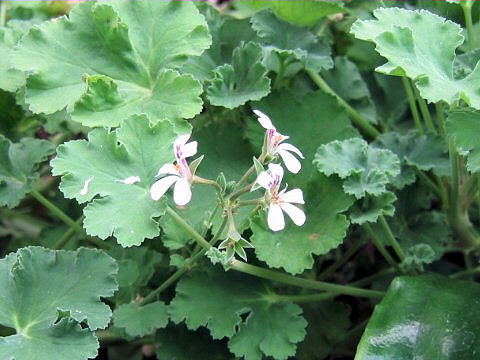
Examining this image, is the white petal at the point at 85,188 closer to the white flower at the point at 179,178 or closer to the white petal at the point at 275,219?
the white flower at the point at 179,178

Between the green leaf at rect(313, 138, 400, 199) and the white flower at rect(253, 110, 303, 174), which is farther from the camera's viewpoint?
the green leaf at rect(313, 138, 400, 199)

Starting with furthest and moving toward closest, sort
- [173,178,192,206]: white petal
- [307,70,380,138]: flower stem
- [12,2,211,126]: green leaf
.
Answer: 1. [307,70,380,138]: flower stem
2. [12,2,211,126]: green leaf
3. [173,178,192,206]: white petal

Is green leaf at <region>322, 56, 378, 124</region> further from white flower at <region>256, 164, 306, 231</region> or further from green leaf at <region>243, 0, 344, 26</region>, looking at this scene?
white flower at <region>256, 164, 306, 231</region>

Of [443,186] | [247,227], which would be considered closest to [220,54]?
[247,227]

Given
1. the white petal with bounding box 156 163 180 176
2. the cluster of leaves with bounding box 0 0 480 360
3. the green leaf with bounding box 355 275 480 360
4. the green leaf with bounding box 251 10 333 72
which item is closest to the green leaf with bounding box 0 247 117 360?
the cluster of leaves with bounding box 0 0 480 360

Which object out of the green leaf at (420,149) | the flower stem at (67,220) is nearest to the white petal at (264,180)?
the green leaf at (420,149)

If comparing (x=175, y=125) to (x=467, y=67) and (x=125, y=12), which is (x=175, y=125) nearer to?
(x=125, y=12)

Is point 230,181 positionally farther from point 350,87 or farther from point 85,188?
point 350,87
